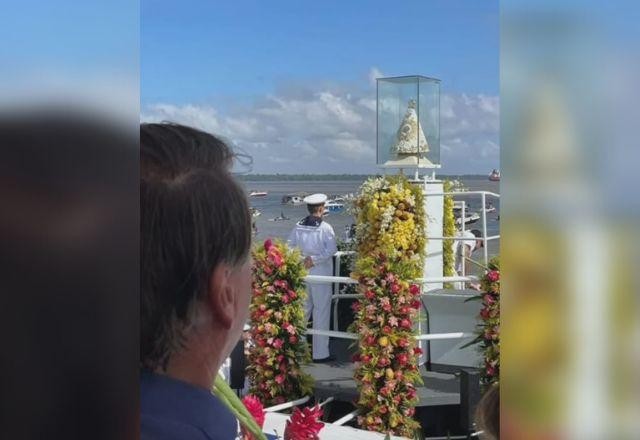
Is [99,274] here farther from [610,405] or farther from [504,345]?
[610,405]

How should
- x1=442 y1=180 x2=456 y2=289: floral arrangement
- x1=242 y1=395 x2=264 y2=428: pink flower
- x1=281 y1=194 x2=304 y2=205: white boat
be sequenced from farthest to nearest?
x1=442 y1=180 x2=456 y2=289: floral arrangement → x1=242 y1=395 x2=264 y2=428: pink flower → x1=281 y1=194 x2=304 y2=205: white boat

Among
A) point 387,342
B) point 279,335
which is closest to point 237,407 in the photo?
point 387,342

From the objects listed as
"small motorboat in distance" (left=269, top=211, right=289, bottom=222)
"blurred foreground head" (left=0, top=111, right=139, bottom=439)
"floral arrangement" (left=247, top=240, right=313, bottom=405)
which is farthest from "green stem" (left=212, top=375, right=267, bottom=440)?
"floral arrangement" (left=247, top=240, right=313, bottom=405)

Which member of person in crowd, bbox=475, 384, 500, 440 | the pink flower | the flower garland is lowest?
the flower garland

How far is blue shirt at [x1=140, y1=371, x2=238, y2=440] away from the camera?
1001mm

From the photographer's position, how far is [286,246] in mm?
3934

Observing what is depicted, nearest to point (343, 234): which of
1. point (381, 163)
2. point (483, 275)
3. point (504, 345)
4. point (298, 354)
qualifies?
point (298, 354)

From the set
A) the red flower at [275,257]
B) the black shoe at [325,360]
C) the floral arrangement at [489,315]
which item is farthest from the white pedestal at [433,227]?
the floral arrangement at [489,315]

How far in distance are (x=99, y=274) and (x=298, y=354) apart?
3248mm

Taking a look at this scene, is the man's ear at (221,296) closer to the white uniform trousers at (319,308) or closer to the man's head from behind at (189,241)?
the man's head from behind at (189,241)

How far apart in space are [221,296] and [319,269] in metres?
3.69

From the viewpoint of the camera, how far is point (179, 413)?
3.34 ft

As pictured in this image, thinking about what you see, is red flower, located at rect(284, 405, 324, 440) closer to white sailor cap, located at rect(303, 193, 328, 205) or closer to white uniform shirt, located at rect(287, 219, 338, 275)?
white sailor cap, located at rect(303, 193, 328, 205)

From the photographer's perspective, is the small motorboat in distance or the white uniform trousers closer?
the small motorboat in distance
